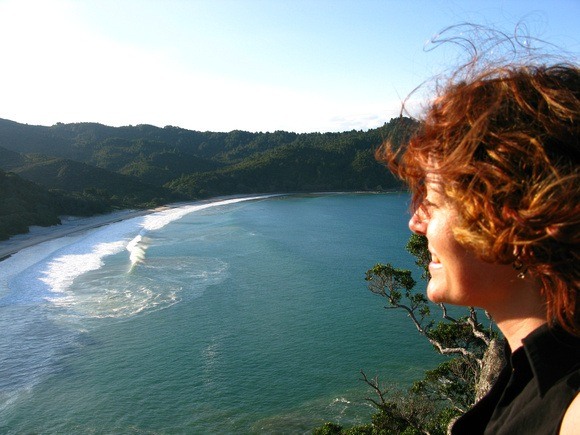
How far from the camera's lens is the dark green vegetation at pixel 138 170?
54.4 m

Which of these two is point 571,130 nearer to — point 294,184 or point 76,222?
point 76,222

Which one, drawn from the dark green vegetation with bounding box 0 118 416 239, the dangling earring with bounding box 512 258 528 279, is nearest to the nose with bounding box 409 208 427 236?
the dangling earring with bounding box 512 258 528 279

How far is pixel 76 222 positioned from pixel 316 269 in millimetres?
35484

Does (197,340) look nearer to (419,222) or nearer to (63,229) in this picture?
(419,222)

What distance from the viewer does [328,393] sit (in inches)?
576

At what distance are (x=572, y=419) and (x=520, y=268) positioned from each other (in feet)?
1.01

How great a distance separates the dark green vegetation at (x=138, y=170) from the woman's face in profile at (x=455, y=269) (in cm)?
4671

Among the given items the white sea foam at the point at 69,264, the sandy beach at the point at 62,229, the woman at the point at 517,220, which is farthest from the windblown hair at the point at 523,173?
the sandy beach at the point at 62,229

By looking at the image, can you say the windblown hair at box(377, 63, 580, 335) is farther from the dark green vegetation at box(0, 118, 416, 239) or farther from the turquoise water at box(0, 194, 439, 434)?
the dark green vegetation at box(0, 118, 416, 239)

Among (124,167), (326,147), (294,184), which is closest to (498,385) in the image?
(294,184)

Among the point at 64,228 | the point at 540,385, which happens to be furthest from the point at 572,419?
the point at 64,228

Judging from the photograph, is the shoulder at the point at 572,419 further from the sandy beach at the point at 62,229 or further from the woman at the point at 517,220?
the sandy beach at the point at 62,229

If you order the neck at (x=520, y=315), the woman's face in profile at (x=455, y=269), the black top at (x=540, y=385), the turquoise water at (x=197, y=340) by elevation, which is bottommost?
the turquoise water at (x=197, y=340)

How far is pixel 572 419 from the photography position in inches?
32.4
